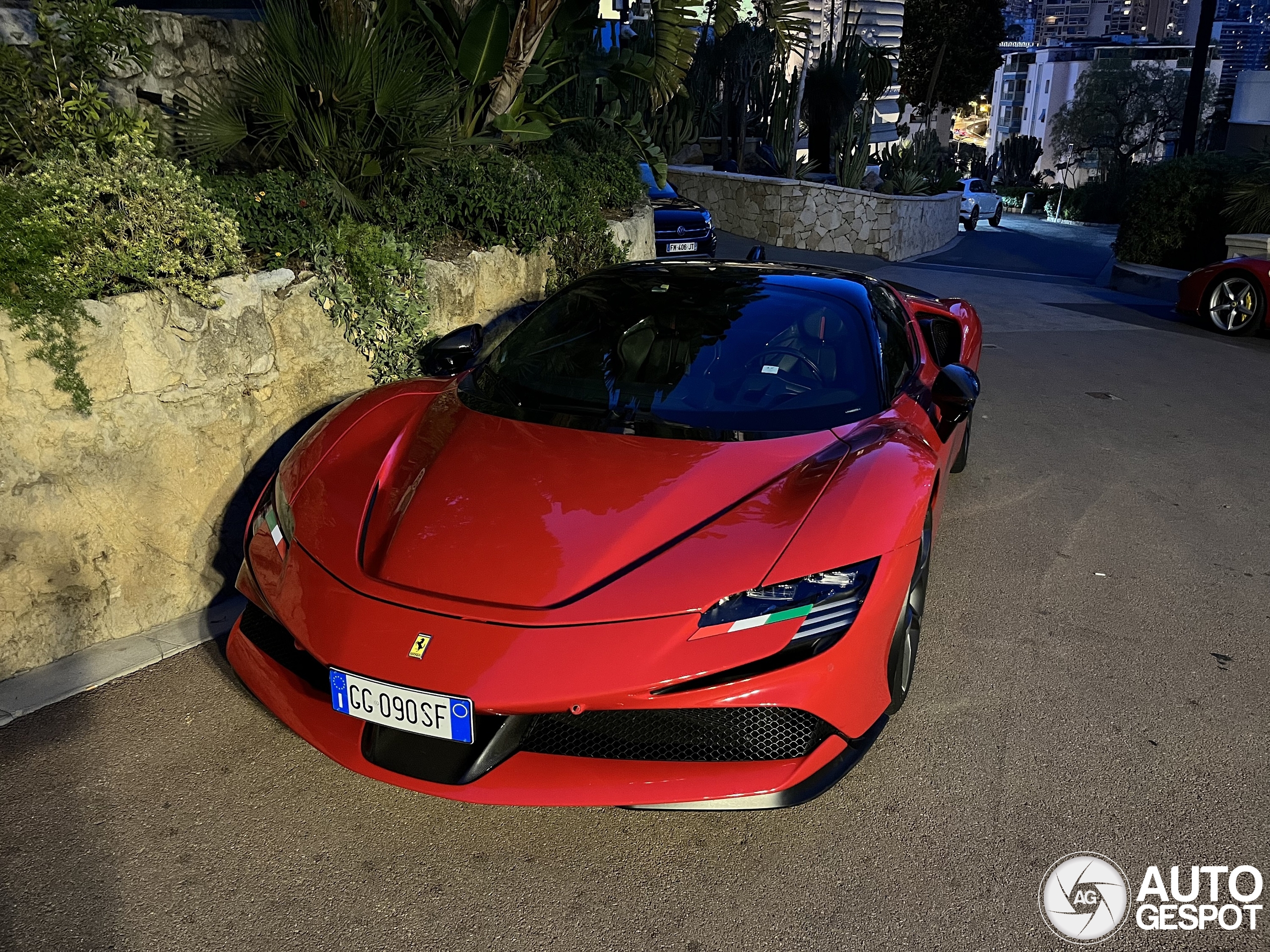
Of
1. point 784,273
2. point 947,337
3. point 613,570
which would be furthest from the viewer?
point 947,337

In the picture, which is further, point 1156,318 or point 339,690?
point 1156,318

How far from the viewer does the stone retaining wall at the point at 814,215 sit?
1855 centimetres

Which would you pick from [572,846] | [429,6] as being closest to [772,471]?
[572,846]

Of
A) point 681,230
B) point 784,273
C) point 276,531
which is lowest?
point 276,531

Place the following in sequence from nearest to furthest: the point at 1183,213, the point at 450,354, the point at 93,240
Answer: the point at 93,240 < the point at 450,354 < the point at 1183,213

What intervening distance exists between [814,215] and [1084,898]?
17.0 meters

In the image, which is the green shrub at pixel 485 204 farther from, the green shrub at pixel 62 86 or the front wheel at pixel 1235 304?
the front wheel at pixel 1235 304

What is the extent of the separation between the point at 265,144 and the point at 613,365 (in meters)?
3.25

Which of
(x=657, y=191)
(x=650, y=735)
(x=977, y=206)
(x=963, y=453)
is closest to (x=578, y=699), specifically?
(x=650, y=735)

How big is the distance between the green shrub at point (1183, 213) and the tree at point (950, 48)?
55.2ft

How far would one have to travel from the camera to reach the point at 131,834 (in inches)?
111

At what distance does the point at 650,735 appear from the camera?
257 centimetres

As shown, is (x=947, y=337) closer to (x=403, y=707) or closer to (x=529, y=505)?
(x=529, y=505)

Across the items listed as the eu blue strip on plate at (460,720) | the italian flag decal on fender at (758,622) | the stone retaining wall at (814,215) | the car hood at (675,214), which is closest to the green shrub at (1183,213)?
the stone retaining wall at (814,215)
